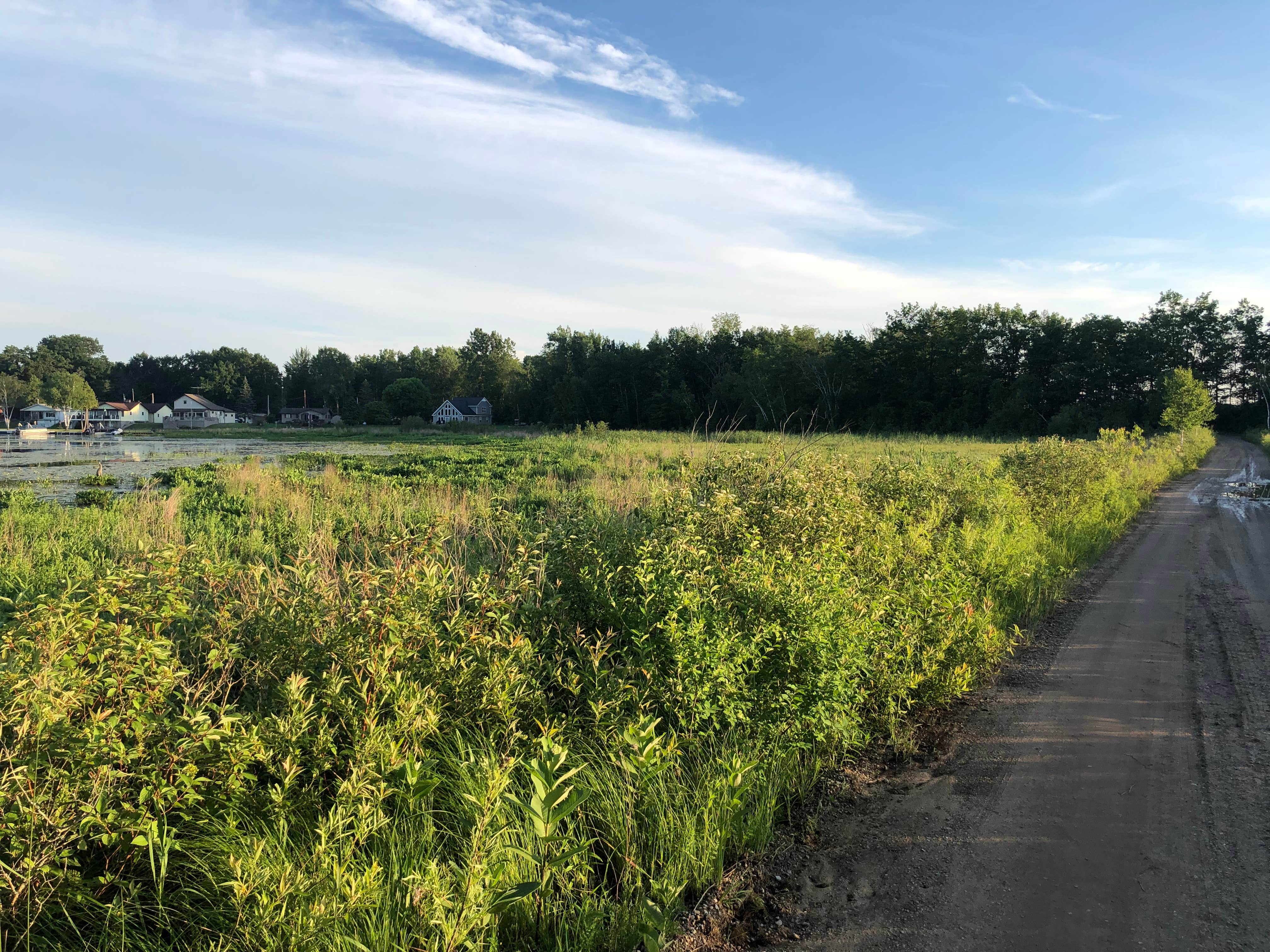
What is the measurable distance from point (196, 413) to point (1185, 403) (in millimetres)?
129166

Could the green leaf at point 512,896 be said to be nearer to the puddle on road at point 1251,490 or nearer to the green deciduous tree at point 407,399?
the puddle on road at point 1251,490

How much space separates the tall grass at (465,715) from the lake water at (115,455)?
19.0m

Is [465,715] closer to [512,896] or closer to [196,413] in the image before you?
[512,896]

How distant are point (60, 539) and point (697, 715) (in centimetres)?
1162

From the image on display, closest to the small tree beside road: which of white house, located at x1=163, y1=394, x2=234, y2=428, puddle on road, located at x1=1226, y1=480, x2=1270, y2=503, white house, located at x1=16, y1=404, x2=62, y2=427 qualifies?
puddle on road, located at x1=1226, y1=480, x2=1270, y2=503

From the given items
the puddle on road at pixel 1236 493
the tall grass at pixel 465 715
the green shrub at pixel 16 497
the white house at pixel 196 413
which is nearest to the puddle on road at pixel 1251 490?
the puddle on road at pixel 1236 493

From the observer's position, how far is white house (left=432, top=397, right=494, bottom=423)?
11244 cm

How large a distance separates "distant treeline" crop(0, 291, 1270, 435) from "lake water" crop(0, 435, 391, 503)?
30.0 meters

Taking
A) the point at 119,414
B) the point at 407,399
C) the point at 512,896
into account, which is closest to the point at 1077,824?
the point at 512,896

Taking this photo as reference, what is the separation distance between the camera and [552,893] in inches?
134

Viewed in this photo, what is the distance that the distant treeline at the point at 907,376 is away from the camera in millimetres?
66188

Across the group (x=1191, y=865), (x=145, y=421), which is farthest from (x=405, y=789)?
(x=145, y=421)

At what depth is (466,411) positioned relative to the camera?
115m

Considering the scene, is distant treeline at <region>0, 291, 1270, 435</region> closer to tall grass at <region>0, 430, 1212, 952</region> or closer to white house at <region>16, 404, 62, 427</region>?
white house at <region>16, 404, 62, 427</region>
